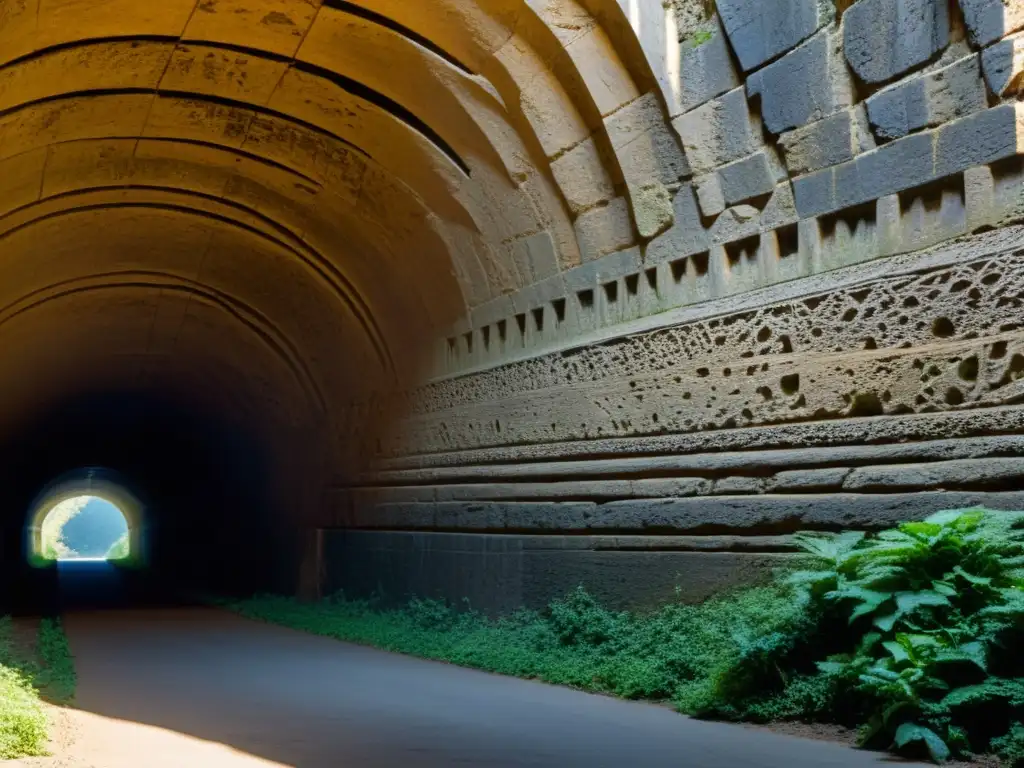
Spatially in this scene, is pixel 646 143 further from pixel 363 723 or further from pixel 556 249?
pixel 363 723

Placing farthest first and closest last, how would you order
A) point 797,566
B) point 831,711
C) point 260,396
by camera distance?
1. point 260,396
2. point 797,566
3. point 831,711

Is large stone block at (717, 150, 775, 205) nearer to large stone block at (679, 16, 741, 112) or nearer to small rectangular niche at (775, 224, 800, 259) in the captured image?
small rectangular niche at (775, 224, 800, 259)

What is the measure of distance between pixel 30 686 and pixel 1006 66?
22.9ft

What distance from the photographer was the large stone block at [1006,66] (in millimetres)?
6223

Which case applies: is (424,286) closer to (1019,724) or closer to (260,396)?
(260,396)

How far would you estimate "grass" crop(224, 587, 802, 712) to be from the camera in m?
7.09

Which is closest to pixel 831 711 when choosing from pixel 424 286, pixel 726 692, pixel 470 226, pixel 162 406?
pixel 726 692

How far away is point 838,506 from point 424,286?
21.8 feet

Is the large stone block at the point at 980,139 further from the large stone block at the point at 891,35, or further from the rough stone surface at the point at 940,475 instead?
the rough stone surface at the point at 940,475

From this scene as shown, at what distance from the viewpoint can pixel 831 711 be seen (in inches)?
242

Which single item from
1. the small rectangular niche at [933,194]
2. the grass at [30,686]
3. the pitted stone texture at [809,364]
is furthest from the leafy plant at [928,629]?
the grass at [30,686]

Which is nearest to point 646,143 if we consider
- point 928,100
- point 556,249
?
point 556,249

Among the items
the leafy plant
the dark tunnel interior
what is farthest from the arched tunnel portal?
the dark tunnel interior

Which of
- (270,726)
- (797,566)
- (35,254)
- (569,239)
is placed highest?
(35,254)
